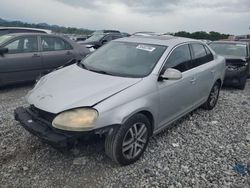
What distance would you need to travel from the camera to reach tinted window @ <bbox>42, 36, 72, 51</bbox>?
7223 mm

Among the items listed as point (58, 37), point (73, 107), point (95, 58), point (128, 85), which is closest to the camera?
point (73, 107)

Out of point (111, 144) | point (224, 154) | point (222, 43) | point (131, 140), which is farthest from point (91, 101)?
point (222, 43)

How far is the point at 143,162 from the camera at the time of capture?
3.47m

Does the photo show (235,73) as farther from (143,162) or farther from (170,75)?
(143,162)

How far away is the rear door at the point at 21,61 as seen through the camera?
21.1ft

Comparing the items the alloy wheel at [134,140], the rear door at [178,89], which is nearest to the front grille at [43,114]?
the alloy wheel at [134,140]

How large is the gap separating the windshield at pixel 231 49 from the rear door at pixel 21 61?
5.78 meters

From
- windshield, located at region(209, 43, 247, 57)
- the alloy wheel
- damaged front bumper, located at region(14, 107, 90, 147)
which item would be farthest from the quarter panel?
windshield, located at region(209, 43, 247, 57)

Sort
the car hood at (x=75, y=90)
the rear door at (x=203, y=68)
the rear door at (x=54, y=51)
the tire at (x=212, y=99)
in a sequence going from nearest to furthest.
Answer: the car hood at (x=75, y=90), the rear door at (x=203, y=68), the tire at (x=212, y=99), the rear door at (x=54, y=51)

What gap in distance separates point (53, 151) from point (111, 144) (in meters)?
1.00

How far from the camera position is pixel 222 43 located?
30.6ft

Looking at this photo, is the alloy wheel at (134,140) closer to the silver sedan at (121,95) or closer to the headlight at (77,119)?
the silver sedan at (121,95)

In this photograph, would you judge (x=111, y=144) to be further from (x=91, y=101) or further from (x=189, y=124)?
(x=189, y=124)

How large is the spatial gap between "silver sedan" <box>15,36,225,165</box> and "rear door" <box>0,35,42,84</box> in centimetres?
295
